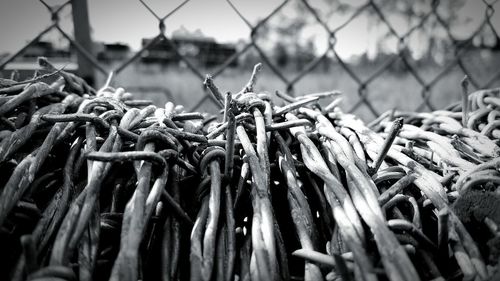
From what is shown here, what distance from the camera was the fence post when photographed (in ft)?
3.80

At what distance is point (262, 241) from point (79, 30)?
1.07 meters

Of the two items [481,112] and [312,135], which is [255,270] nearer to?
[312,135]

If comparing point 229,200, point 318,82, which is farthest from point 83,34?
point 318,82

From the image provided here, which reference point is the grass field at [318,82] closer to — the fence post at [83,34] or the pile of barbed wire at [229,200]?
the fence post at [83,34]

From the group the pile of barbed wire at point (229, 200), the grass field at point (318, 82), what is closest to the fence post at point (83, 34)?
the pile of barbed wire at point (229, 200)

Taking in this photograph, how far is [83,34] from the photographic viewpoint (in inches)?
47.6

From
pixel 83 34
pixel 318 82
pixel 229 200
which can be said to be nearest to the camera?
pixel 229 200

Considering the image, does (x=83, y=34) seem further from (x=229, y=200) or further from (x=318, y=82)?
(x=318, y=82)

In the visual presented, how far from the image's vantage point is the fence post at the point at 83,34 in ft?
3.80

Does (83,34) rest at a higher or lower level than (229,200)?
higher

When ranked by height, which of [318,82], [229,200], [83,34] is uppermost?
[318,82]

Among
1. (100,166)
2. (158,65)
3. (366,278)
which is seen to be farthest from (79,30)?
(158,65)

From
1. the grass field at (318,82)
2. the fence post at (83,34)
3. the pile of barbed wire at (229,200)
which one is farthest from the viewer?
the grass field at (318,82)

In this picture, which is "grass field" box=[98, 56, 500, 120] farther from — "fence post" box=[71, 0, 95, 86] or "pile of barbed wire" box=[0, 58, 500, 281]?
"pile of barbed wire" box=[0, 58, 500, 281]
